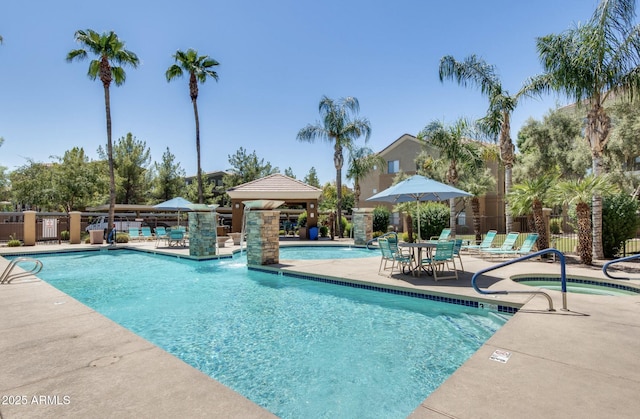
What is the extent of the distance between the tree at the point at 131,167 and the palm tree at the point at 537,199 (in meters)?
35.4

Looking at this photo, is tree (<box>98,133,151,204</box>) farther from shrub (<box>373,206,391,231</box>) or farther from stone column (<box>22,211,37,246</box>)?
shrub (<box>373,206,391,231</box>)

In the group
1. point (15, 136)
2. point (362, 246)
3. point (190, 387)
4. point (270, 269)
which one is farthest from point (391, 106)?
point (15, 136)

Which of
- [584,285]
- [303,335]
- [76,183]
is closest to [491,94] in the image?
[584,285]

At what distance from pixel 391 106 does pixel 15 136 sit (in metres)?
32.1

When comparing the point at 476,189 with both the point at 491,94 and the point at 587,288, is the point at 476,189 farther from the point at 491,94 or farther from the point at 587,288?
the point at 587,288

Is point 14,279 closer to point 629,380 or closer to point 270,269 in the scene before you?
point 270,269

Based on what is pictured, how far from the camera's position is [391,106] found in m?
22.6

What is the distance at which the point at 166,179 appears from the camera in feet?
125

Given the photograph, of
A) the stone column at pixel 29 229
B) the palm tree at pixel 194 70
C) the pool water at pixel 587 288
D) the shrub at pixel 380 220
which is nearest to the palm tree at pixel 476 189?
the shrub at pixel 380 220

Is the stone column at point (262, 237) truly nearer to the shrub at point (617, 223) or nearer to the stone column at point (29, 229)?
the shrub at point (617, 223)

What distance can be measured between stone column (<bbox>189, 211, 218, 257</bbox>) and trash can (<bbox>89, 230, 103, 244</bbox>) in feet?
29.3

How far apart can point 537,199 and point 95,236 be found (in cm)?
2176

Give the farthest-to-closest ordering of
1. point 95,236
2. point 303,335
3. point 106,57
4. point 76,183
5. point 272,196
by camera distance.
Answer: point 76,183 < point 272,196 < point 106,57 < point 95,236 < point 303,335

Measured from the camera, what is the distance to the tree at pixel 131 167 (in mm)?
35531
